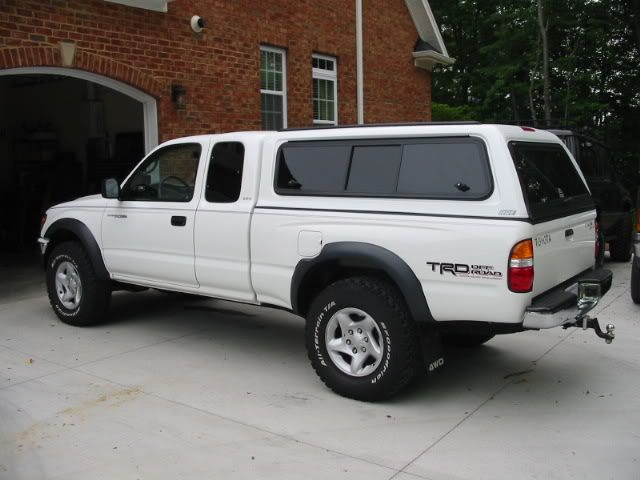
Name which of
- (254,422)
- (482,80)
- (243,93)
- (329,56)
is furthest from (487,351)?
(482,80)

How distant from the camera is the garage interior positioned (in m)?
13.2

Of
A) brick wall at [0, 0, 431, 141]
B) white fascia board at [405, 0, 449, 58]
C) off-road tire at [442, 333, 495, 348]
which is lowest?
off-road tire at [442, 333, 495, 348]

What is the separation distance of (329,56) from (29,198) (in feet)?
20.9

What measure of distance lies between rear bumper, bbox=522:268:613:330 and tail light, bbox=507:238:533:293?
17cm

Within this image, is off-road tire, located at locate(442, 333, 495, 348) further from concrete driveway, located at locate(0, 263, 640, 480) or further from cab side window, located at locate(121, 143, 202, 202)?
cab side window, located at locate(121, 143, 202, 202)

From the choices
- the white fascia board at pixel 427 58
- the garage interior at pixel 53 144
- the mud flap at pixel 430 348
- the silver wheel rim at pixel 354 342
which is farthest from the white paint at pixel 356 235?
the white fascia board at pixel 427 58

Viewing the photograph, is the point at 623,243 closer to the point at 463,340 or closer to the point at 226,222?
the point at 463,340

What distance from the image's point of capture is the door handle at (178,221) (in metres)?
5.75

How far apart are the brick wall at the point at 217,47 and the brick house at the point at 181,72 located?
0.06 feet

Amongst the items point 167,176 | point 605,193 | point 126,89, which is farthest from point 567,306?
point 126,89

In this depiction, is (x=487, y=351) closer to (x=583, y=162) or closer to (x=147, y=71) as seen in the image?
(x=583, y=162)

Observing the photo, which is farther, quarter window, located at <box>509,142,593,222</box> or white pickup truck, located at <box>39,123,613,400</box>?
quarter window, located at <box>509,142,593,222</box>

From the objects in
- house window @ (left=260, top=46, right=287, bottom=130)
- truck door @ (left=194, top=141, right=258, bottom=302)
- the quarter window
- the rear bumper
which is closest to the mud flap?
the rear bumper

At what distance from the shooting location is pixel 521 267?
4047 mm
